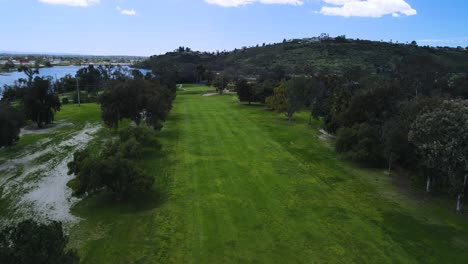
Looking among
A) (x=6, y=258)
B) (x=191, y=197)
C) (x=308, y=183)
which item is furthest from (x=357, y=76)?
(x=6, y=258)

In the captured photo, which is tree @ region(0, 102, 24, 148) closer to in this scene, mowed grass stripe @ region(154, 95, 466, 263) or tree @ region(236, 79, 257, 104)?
mowed grass stripe @ region(154, 95, 466, 263)

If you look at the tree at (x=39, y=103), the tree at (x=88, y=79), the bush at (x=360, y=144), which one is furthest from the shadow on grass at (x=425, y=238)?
the tree at (x=88, y=79)

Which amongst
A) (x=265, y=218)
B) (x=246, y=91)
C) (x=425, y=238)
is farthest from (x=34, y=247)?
(x=246, y=91)

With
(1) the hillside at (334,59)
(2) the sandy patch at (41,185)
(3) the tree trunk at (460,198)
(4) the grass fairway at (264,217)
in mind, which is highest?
(1) the hillside at (334,59)

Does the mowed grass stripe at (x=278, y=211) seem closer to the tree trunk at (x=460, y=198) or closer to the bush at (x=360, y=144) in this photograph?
the bush at (x=360, y=144)

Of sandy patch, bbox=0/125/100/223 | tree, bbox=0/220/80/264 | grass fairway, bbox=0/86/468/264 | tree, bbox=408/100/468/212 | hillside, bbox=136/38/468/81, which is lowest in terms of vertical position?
sandy patch, bbox=0/125/100/223

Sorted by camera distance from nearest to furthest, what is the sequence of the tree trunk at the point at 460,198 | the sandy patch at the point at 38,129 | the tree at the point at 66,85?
1. the tree trunk at the point at 460,198
2. the sandy patch at the point at 38,129
3. the tree at the point at 66,85

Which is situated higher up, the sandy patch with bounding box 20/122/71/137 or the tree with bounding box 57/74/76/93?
the tree with bounding box 57/74/76/93

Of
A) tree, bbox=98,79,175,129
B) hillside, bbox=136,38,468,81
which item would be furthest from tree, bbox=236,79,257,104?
hillside, bbox=136,38,468,81
